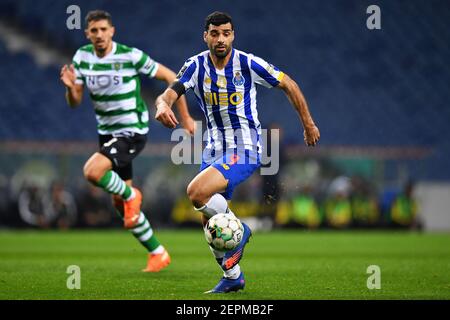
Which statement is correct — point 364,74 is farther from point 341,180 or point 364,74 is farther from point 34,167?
point 34,167

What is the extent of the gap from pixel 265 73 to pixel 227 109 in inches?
15.6

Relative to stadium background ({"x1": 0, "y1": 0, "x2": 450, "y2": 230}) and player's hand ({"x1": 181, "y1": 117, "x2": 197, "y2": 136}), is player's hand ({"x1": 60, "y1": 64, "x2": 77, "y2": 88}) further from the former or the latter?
stadium background ({"x1": 0, "y1": 0, "x2": 450, "y2": 230})

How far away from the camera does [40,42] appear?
19.9 metres

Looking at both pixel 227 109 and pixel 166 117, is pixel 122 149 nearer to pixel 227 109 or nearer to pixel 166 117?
pixel 227 109

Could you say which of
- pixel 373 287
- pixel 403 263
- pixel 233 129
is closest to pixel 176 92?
pixel 233 129

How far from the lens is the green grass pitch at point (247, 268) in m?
5.91

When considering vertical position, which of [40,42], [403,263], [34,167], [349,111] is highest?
[40,42]

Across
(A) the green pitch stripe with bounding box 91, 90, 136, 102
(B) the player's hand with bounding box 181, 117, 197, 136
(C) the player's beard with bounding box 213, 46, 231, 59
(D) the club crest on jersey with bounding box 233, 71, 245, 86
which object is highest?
(C) the player's beard with bounding box 213, 46, 231, 59

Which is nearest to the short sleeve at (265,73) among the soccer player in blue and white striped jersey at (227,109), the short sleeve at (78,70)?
the soccer player in blue and white striped jersey at (227,109)

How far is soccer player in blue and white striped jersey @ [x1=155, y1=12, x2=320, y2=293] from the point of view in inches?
238

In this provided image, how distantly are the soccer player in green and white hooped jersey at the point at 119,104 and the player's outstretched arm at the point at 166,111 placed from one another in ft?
5.59

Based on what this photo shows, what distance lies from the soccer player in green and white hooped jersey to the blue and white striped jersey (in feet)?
4.69

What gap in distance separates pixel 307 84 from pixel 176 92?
14433 mm

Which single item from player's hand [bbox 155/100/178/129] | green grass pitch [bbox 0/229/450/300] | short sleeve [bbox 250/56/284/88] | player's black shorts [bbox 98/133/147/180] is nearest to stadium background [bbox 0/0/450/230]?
green grass pitch [bbox 0/229/450/300]
